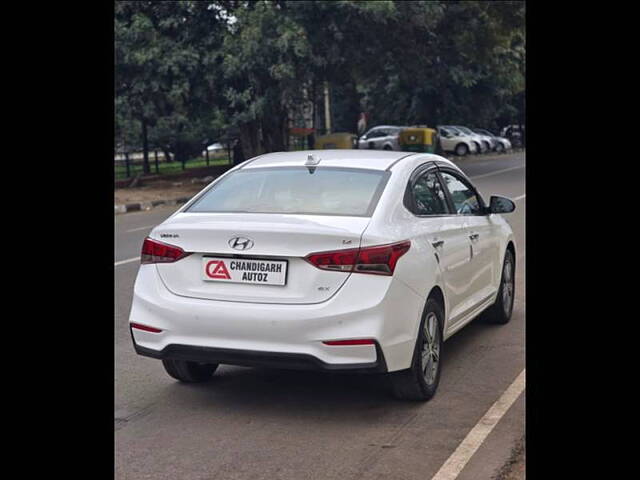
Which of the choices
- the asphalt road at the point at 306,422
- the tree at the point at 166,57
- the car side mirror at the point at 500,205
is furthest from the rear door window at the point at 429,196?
the tree at the point at 166,57

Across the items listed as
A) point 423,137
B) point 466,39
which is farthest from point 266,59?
point 423,137

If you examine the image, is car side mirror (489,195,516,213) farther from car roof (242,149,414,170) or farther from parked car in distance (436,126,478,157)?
parked car in distance (436,126,478,157)

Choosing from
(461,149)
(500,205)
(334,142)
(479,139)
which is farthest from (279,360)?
(479,139)

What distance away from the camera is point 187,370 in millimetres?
6336

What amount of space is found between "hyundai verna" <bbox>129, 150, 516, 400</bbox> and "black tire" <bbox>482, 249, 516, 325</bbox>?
1670mm

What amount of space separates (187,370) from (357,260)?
5.29 ft

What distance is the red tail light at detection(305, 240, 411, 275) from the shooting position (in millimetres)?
5352

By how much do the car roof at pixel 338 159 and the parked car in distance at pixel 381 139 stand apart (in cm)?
3428

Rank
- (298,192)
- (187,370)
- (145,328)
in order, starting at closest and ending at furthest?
1. (145,328)
2. (298,192)
3. (187,370)

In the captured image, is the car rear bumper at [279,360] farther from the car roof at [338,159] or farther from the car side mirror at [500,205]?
the car side mirror at [500,205]

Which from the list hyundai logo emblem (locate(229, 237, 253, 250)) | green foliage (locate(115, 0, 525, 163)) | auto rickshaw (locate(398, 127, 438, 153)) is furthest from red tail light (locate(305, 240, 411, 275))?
auto rickshaw (locate(398, 127, 438, 153))

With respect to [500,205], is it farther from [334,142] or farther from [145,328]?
[334,142]
